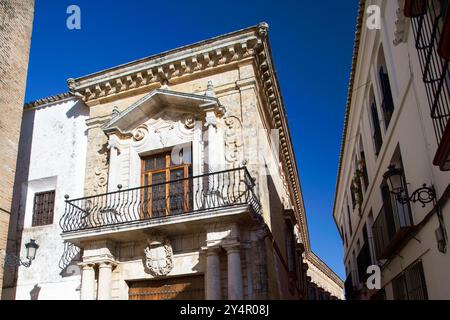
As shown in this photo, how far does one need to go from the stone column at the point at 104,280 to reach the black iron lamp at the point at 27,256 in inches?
66.1

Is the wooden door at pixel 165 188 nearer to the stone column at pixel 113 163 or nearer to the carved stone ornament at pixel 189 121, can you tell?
the stone column at pixel 113 163

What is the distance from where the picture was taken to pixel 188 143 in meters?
10.6

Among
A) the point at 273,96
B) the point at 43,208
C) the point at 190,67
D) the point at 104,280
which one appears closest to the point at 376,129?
the point at 273,96

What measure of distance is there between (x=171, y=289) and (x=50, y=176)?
456 cm

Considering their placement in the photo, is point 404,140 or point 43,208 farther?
point 43,208

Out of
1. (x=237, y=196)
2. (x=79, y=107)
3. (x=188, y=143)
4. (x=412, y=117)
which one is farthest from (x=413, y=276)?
(x=79, y=107)

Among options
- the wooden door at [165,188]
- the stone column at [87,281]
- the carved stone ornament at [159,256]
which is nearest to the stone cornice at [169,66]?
the wooden door at [165,188]

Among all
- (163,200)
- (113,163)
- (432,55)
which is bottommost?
(163,200)

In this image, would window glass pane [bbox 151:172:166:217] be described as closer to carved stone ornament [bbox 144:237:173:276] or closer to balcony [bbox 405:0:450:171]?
carved stone ornament [bbox 144:237:173:276]

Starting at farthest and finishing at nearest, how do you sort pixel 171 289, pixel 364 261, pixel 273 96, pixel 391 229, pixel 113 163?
pixel 364 261 < pixel 273 96 < pixel 113 163 < pixel 391 229 < pixel 171 289

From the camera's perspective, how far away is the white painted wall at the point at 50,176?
10602mm

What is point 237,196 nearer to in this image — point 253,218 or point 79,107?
point 253,218

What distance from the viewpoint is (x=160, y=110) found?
36.6 ft

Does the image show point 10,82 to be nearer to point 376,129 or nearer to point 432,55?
point 376,129
